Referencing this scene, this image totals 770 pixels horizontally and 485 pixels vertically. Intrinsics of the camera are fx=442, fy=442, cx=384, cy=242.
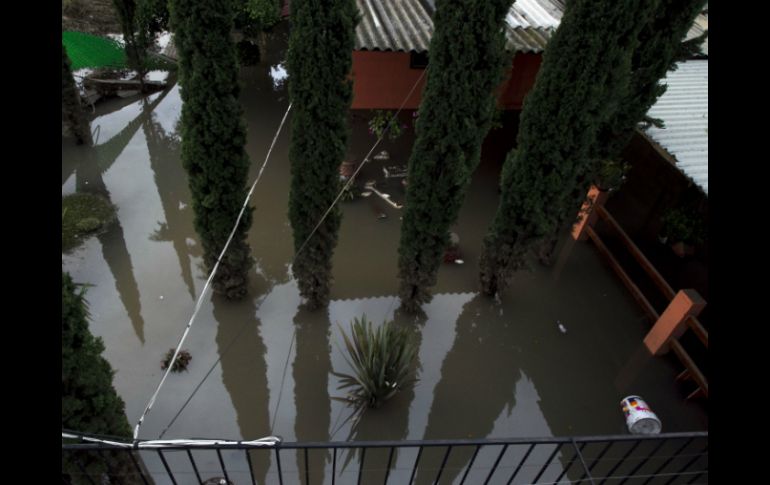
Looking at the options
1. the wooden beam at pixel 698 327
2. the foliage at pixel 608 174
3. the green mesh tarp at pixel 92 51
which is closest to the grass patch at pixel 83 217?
the green mesh tarp at pixel 92 51

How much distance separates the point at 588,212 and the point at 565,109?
3823 millimetres

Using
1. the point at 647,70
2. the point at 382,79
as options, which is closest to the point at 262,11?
the point at 382,79

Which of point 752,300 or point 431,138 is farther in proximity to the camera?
point 431,138

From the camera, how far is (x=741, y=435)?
1.50 meters

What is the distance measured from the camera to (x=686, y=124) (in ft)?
25.2

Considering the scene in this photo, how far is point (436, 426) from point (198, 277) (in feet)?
15.9

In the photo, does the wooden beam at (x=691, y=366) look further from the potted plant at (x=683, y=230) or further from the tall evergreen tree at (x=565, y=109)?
the potted plant at (x=683, y=230)

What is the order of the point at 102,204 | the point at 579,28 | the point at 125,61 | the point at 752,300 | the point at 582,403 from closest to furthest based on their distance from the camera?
the point at 752,300 < the point at 579,28 < the point at 582,403 < the point at 102,204 < the point at 125,61

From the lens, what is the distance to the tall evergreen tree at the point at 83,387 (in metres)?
3.75

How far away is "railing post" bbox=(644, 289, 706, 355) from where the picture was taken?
6.61 m

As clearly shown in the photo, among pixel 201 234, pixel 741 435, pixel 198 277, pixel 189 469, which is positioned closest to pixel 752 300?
pixel 741 435

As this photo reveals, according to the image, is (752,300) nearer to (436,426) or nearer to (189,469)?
(436,426)

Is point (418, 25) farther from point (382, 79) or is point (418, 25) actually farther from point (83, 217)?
point (83, 217)

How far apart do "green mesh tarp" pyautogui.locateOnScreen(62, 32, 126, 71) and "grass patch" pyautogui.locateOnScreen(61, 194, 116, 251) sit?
435 centimetres
